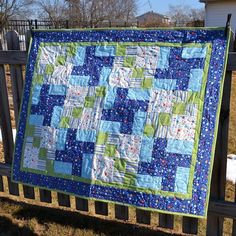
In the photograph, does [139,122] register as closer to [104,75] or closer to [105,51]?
[104,75]

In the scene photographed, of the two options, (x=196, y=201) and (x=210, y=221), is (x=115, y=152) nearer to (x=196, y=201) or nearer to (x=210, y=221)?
(x=196, y=201)

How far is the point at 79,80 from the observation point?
109 inches

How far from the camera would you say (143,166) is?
8.20ft

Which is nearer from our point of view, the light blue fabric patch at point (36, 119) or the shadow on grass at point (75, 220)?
the light blue fabric patch at point (36, 119)

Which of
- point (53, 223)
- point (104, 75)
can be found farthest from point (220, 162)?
point (53, 223)

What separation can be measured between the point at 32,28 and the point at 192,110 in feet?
4.88

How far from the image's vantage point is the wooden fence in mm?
2539

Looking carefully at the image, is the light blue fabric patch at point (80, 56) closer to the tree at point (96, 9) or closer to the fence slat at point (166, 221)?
the fence slat at point (166, 221)

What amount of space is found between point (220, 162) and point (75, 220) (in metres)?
1.41

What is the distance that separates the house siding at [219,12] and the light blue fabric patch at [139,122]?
54.7 ft

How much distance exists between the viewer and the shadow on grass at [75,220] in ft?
10.0

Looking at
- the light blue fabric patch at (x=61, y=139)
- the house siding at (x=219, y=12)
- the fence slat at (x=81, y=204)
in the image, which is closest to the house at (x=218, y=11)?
the house siding at (x=219, y=12)

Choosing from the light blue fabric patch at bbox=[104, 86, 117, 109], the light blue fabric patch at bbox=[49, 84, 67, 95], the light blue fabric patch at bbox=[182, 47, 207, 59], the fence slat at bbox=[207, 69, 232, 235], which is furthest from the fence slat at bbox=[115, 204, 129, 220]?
the light blue fabric patch at bbox=[182, 47, 207, 59]

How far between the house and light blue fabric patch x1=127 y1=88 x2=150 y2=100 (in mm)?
16606
